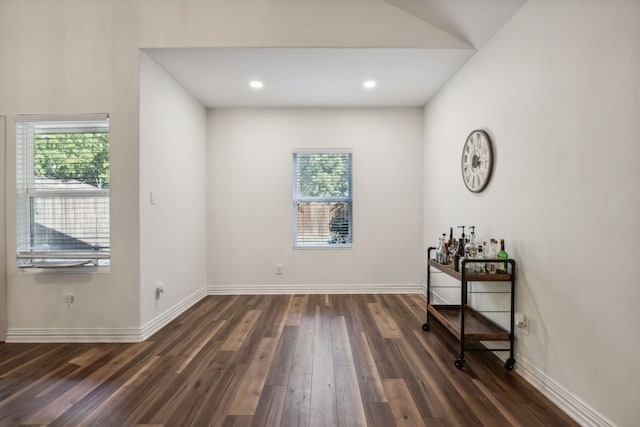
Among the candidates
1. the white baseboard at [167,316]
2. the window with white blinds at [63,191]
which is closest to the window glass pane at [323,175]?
the white baseboard at [167,316]

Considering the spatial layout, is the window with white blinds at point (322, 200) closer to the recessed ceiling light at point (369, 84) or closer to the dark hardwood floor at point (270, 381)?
the recessed ceiling light at point (369, 84)

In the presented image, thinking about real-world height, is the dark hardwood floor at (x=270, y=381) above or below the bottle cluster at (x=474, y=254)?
below

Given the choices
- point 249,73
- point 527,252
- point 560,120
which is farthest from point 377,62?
point 527,252

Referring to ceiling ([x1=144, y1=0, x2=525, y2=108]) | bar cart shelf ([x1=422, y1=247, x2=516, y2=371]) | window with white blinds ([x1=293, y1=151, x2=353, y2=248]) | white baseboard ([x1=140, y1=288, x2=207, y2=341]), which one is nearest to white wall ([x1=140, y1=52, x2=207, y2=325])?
white baseboard ([x1=140, y1=288, x2=207, y2=341])

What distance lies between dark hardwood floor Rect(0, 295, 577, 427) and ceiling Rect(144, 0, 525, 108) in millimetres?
2591

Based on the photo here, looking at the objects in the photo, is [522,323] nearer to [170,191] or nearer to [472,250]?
[472,250]

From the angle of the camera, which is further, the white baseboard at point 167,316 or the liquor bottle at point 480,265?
the white baseboard at point 167,316

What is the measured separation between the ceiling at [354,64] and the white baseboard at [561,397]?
255cm

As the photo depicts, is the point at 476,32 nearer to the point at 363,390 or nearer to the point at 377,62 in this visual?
the point at 377,62

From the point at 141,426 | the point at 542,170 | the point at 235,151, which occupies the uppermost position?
A: the point at 235,151

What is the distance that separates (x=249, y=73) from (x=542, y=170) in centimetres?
275

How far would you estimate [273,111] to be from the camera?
14.2ft

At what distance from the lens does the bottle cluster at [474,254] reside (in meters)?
2.33

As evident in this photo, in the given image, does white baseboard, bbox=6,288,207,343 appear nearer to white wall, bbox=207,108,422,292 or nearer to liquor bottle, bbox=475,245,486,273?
white wall, bbox=207,108,422,292
